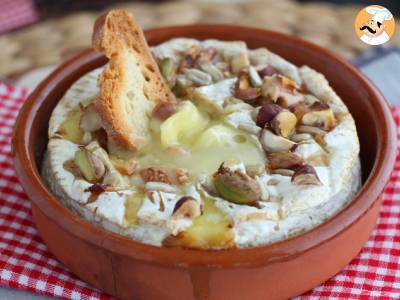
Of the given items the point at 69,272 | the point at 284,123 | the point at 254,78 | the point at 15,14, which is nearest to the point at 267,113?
the point at 284,123

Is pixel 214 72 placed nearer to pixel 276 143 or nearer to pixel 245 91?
pixel 245 91

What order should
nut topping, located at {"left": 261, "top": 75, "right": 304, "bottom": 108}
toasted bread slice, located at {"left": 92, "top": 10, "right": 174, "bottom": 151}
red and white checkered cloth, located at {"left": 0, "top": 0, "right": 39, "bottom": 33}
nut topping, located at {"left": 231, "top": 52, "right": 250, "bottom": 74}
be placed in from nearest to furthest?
toasted bread slice, located at {"left": 92, "top": 10, "right": 174, "bottom": 151}, nut topping, located at {"left": 261, "top": 75, "right": 304, "bottom": 108}, nut topping, located at {"left": 231, "top": 52, "right": 250, "bottom": 74}, red and white checkered cloth, located at {"left": 0, "top": 0, "right": 39, "bottom": 33}

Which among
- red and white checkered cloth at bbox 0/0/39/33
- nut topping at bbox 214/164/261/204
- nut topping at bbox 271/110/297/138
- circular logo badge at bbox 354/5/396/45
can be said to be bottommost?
red and white checkered cloth at bbox 0/0/39/33

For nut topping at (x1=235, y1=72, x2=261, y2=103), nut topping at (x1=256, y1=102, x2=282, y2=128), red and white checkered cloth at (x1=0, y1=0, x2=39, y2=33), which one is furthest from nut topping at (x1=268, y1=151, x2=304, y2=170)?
red and white checkered cloth at (x1=0, y1=0, x2=39, y2=33)

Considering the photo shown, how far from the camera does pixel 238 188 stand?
4.77ft

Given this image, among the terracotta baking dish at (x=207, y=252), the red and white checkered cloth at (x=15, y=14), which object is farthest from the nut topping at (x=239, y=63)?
the red and white checkered cloth at (x=15, y=14)

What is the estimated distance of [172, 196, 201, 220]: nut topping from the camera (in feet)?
4.65

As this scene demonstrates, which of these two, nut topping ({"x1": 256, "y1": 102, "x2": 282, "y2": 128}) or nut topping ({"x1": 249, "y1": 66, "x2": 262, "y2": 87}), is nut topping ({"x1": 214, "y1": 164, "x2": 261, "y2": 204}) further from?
nut topping ({"x1": 249, "y1": 66, "x2": 262, "y2": 87})

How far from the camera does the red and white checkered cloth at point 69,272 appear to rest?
156 centimetres

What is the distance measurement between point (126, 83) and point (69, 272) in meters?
0.44

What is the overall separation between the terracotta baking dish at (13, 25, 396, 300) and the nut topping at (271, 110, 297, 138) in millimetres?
202

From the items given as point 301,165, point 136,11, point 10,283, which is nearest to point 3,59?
point 136,11

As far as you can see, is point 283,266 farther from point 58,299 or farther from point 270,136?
point 58,299

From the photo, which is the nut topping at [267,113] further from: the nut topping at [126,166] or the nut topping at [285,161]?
the nut topping at [126,166]
